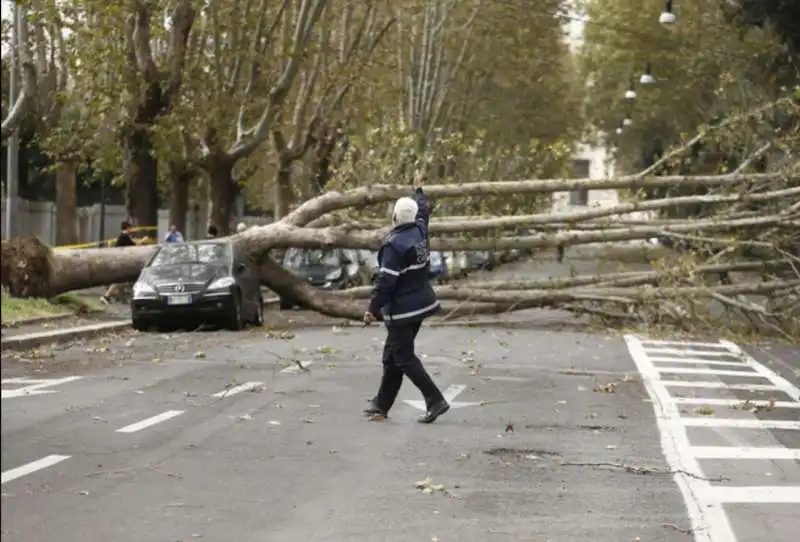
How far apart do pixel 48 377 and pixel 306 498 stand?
22.7 ft

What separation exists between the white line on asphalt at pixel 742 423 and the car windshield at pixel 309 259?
18.4 m

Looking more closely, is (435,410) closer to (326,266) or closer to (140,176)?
(140,176)

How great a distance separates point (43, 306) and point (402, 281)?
12.0 m

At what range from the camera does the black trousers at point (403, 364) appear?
35.0ft

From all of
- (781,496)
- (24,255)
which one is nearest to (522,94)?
(24,255)

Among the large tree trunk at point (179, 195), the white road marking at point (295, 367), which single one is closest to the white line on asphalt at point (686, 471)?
the white road marking at point (295, 367)

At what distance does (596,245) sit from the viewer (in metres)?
23.9

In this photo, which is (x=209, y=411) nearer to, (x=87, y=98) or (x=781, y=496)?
(x=781, y=496)

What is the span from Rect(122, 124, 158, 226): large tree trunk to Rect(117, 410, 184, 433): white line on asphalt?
16.3 meters

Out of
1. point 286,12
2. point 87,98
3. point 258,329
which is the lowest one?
point 258,329

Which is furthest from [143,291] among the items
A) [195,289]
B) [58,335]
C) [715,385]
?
[715,385]

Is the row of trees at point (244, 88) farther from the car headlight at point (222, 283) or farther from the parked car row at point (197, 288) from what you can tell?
the car headlight at point (222, 283)

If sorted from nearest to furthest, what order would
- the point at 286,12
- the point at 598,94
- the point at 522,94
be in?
the point at 286,12 < the point at 522,94 < the point at 598,94

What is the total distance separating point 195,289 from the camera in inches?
812
